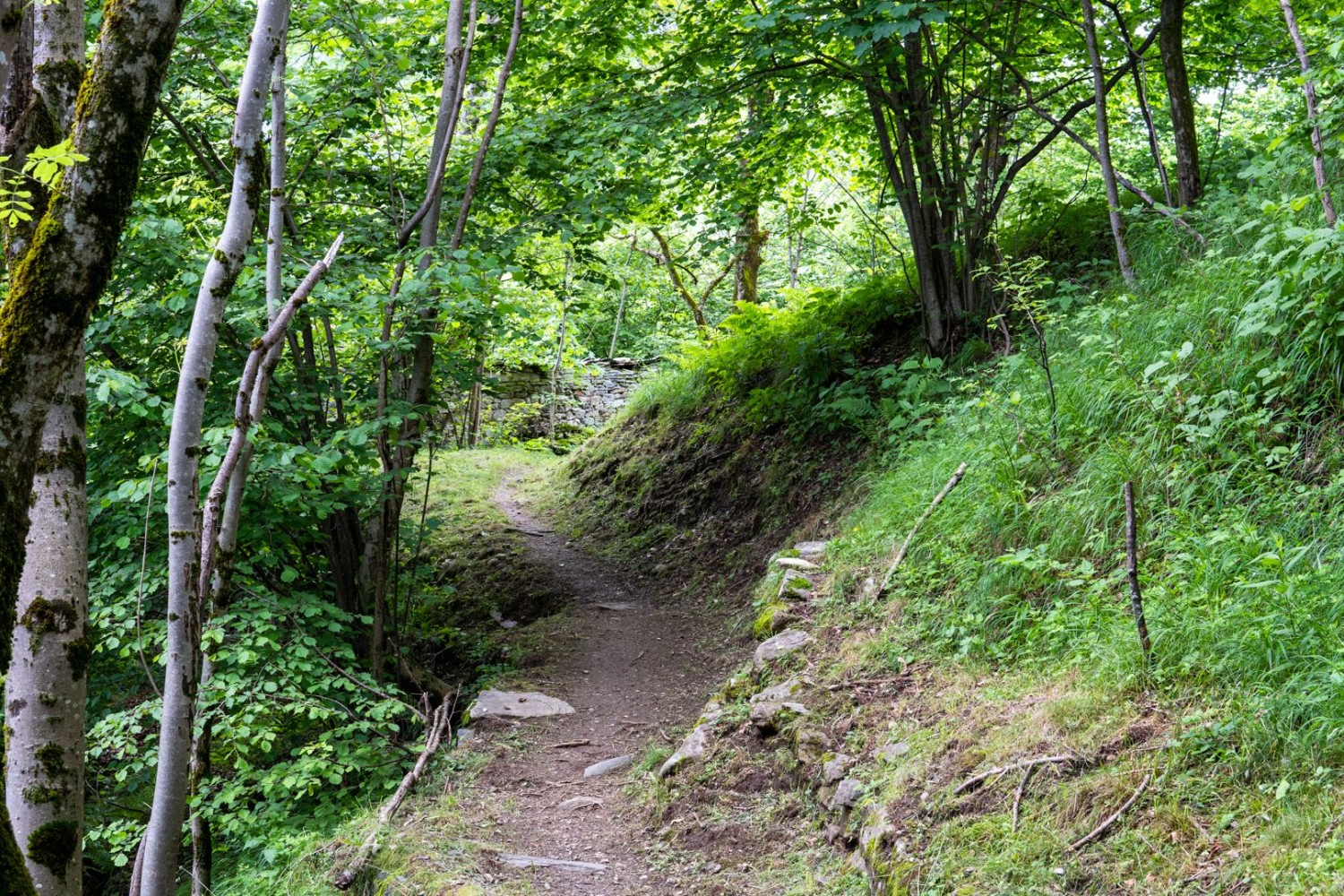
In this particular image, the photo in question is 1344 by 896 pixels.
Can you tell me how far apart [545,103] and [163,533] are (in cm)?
545

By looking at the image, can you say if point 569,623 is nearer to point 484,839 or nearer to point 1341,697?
point 484,839

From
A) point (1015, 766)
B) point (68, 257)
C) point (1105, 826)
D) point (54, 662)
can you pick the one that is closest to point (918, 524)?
point (1015, 766)

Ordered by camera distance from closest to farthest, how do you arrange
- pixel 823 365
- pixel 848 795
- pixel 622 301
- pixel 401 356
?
pixel 848 795, pixel 401 356, pixel 823 365, pixel 622 301

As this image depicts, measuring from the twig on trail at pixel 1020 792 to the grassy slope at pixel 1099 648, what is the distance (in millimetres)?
26

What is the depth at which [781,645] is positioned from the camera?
561 centimetres

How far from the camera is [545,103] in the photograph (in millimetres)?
8992

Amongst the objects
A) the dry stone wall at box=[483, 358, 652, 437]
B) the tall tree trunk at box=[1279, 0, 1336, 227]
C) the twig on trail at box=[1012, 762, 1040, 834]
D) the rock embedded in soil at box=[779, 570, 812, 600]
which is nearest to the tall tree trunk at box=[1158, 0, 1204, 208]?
the tall tree trunk at box=[1279, 0, 1336, 227]

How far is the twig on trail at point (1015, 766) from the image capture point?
330 cm

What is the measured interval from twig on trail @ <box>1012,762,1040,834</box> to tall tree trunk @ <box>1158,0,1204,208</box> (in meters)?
5.00

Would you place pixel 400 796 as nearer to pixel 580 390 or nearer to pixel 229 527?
pixel 229 527

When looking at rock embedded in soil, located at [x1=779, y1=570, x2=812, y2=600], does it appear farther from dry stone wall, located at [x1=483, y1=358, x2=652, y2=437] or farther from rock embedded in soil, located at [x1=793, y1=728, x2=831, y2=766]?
dry stone wall, located at [x1=483, y1=358, x2=652, y2=437]

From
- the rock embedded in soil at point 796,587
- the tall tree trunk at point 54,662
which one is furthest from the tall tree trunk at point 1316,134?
the tall tree trunk at point 54,662

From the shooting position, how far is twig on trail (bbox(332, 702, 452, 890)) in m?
4.43

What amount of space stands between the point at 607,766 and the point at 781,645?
4.43ft
